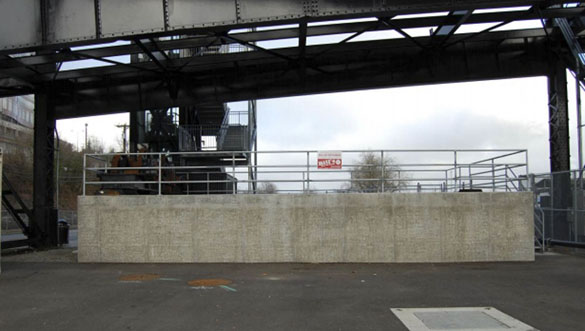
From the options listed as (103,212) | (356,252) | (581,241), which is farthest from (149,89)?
(581,241)

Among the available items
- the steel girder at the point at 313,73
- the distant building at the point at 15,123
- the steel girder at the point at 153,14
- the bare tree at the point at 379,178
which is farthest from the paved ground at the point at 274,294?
the distant building at the point at 15,123

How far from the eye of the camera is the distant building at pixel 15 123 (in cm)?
5578

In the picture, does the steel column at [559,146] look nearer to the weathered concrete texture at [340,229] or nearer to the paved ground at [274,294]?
the paved ground at [274,294]

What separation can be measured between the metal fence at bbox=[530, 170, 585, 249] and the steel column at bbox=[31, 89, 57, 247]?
18562mm

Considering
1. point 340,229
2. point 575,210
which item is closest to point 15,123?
point 340,229

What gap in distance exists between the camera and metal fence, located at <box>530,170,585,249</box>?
1527cm

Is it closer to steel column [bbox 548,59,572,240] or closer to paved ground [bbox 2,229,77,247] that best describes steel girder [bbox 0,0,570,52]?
steel column [bbox 548,59,572,240]

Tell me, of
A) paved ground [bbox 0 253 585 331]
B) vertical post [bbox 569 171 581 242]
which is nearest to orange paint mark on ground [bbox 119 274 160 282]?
paved ground [bbox 0 253 585 331]

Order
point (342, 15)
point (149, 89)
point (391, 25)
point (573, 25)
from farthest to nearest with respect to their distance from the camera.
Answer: point (149, 89) < point (573, 25) < point (391, 25) < point (342, 15)

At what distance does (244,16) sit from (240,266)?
273 inches

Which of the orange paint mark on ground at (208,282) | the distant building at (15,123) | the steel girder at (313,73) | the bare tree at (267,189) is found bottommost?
the orange paint mark on ground at (208,282)

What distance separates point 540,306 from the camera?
7617 mm

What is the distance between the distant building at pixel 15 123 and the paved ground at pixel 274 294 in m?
47.5

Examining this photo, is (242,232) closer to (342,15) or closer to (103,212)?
(103,212)
